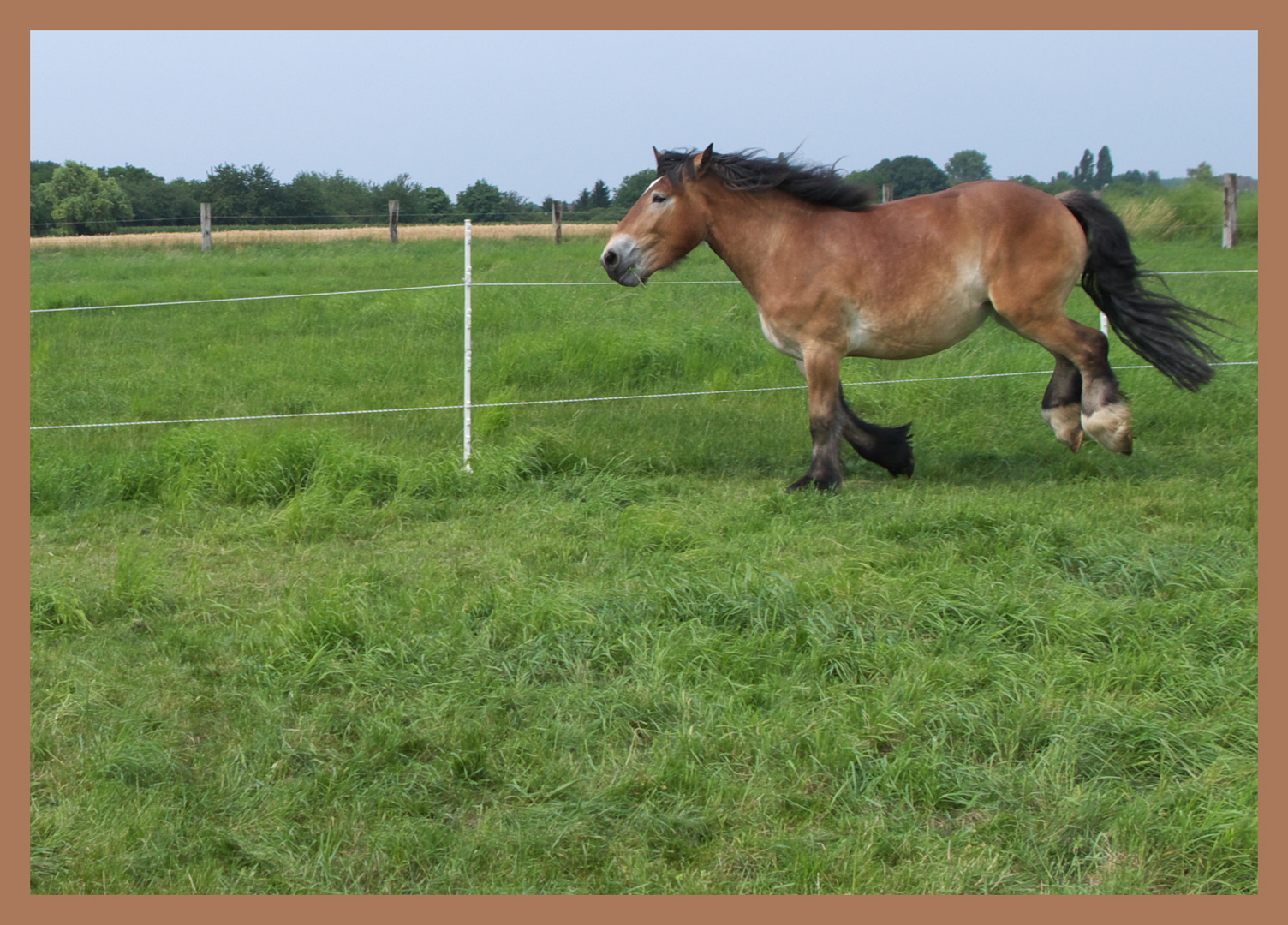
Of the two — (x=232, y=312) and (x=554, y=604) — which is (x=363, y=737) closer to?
(x=554, y=604)

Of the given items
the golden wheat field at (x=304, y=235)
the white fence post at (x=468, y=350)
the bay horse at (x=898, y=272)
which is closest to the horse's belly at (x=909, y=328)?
the bay horse at (x=898, y=272)

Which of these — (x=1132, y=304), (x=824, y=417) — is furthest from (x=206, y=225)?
(x=1132, y=304)

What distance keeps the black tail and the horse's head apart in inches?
86.0

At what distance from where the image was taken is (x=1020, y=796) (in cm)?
329

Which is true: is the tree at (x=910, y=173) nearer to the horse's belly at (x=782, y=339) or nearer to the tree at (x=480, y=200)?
the tree at (x=480, y=200)

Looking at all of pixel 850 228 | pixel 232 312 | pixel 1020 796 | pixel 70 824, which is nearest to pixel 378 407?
pixel 850 228

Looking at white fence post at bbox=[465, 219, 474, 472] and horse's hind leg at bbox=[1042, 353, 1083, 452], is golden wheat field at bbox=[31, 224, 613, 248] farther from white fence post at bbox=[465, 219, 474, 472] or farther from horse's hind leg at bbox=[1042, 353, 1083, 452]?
horse's hind leg at bbox=[1042, 353, 1083, 452]

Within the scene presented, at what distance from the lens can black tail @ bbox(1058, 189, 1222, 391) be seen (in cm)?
659

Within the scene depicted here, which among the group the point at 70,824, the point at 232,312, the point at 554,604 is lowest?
the point at 70,824

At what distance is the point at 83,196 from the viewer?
96.7 feet

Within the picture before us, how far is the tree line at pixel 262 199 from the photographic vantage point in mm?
25016

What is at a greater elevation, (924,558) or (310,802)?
(924,558)

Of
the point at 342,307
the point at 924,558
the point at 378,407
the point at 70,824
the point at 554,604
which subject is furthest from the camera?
the point at 342,307

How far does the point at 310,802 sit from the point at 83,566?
9.60 ft
